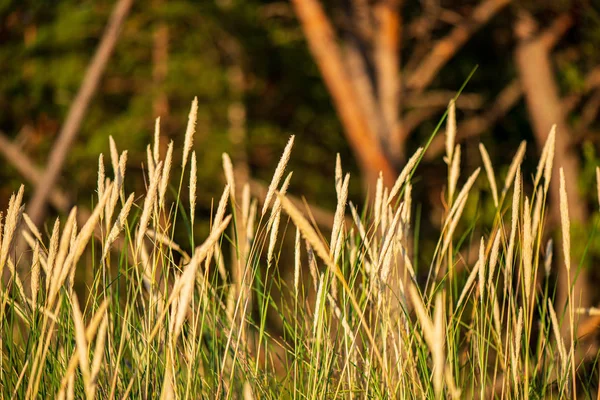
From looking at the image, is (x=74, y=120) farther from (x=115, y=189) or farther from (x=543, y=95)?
(x=115, y=189)

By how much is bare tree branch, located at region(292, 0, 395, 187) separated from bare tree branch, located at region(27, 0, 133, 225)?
112 cm

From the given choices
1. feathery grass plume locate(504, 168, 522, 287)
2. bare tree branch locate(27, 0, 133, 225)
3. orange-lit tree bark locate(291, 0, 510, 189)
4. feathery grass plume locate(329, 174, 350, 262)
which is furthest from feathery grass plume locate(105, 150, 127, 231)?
orange-lit tree bark locate(291, 0, 510, 189)

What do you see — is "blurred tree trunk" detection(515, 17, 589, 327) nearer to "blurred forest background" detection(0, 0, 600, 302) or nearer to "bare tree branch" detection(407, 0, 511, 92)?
"blurred forest background" detection(0, 0, 600, 302)

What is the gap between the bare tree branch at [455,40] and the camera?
5.22 m

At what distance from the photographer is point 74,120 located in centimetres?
441

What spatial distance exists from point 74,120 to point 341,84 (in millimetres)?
1653

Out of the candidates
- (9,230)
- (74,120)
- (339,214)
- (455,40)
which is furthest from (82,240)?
(455,40)

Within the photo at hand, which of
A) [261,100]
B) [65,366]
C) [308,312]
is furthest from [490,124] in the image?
[65,366]

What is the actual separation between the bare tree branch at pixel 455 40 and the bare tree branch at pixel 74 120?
7.61 ft

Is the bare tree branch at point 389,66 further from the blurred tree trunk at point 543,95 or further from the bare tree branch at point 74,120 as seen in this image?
the bare tree branch at point 74,120

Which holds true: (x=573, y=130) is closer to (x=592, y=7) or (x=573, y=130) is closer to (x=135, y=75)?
(x=592, y=7)

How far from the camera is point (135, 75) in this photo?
25.6ft

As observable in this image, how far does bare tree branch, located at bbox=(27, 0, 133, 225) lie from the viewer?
13.9 feet

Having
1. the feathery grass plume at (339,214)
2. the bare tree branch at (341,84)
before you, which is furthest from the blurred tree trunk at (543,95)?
the feathery grass plume at (339,214)
